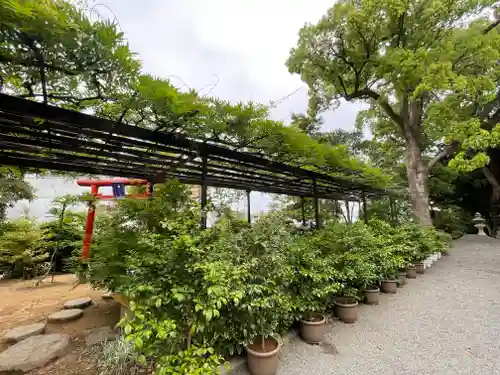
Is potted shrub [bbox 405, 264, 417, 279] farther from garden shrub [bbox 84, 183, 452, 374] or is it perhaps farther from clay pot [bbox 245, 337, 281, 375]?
clay pot [bbox 245, 337, 281, 375]

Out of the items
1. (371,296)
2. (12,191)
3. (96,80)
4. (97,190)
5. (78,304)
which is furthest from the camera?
(12,191)

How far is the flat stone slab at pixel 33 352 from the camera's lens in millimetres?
2184

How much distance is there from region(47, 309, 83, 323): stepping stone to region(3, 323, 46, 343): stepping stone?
135 mm

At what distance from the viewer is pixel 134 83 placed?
169 centimetres

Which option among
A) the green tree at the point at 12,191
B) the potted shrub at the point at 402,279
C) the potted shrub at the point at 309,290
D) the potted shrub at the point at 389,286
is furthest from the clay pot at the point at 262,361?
the green tree at the point at 12,191

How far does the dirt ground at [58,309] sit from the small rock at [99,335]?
0.06 metres

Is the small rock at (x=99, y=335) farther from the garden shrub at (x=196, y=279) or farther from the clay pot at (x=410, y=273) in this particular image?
the clay pot at (x=410, y=273)

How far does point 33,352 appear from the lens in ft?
7.66

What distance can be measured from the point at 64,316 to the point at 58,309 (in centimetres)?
61

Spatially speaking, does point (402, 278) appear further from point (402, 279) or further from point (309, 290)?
point (309, 290)

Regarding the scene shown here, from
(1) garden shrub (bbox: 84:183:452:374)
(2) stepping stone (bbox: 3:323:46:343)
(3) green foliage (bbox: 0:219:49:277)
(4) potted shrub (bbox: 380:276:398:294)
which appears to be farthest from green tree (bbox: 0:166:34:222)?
(4) potted shrub (bbox: 380:276:398:294)

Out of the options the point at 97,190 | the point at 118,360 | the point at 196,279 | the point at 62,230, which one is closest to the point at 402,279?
the point at 196,279

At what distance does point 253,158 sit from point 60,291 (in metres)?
4.66

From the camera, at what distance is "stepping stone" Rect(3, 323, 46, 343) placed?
105 inches
